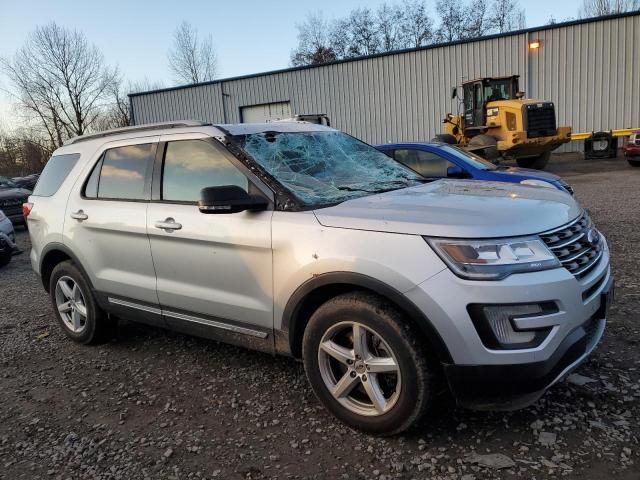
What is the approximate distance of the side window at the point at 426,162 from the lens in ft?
26.3

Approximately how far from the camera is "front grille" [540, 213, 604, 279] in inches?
100

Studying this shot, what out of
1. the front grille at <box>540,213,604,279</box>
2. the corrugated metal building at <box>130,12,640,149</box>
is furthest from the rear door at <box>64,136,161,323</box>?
the corrugated metal building at <box>130,12,640,149</box>

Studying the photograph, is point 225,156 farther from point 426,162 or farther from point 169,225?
point 426,162

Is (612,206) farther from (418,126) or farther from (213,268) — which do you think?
(418,126)

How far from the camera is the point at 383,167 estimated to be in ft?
13.2

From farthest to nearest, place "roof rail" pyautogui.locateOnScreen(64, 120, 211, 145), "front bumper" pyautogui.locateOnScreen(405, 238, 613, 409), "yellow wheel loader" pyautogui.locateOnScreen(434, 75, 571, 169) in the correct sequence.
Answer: "yellow wheel loader" pyautogui.locateOnScreen(434, 75, 571, 169)
"roof rail" pyautogui.locateOnScreen(64, 120, 211, 145)
"front bumper" pyautogui.locateOnScreen(405, 238, 613, 409)

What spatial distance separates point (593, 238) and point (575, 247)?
41 centimetres

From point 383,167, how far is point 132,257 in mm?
2031

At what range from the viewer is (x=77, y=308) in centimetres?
448

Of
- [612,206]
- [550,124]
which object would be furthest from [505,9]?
[612,206]

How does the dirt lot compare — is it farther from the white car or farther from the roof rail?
the white car

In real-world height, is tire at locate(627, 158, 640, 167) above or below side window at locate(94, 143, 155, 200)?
below

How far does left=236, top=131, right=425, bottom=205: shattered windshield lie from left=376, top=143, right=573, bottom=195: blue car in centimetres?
378

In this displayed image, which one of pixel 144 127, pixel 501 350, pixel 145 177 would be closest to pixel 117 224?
pixel 145 177
